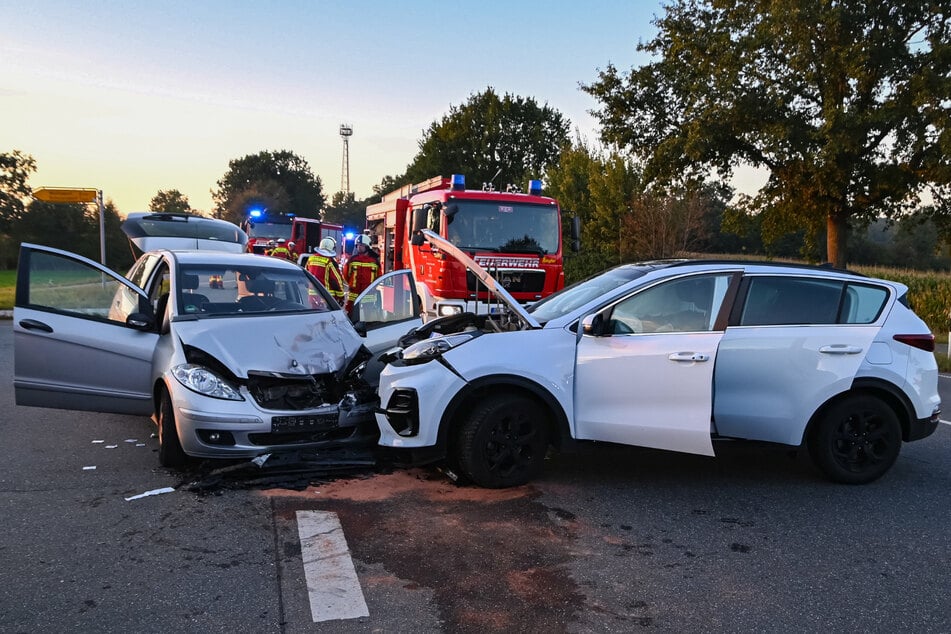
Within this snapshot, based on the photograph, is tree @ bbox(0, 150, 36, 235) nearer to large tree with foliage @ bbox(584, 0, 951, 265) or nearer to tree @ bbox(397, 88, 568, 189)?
large tree with foliage @ bbox(584, 0, 951, 265)

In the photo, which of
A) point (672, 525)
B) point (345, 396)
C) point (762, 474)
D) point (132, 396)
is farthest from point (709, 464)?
point (132, 396)

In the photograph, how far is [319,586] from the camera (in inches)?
137

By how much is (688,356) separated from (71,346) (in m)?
4.59

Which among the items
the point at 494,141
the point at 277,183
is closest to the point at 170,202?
the point at 277,183

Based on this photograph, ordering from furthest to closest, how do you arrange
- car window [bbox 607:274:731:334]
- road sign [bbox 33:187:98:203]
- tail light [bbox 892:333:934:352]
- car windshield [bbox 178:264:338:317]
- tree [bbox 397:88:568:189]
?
1. tree [bbox 397:88:568:189]
2. road sign [bbox 33:187:98:203]
3. car windshield [bbox 178:264:338:317]
4. tail light [bbox 892:333:934:352]
5. car window [bbox 607:274:731:334]

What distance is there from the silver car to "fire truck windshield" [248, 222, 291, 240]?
18.2m

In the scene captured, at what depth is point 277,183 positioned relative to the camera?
86.0m

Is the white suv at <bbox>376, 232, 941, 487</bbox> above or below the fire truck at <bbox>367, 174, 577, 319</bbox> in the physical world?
below

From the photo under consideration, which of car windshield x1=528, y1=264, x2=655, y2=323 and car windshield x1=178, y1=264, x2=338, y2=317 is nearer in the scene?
car windshield x1=528, y1=264, x2=655, y2=323

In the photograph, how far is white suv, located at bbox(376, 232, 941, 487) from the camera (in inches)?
193

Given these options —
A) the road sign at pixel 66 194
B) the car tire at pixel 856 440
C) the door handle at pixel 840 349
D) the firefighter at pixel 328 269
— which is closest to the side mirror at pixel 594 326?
the door handle at pixel 840 349

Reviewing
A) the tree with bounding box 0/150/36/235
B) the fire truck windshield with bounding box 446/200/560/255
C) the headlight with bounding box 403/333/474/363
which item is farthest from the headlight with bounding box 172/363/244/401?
the tree with bounding box 0/150/36/235

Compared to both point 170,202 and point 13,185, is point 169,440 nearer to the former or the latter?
point 13,185

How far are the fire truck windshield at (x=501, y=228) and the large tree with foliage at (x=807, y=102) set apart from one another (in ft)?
27.9
